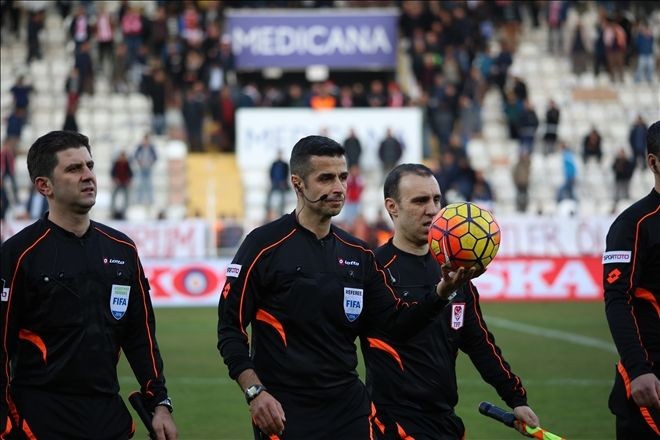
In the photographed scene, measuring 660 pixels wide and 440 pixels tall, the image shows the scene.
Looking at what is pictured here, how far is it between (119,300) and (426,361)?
188cm

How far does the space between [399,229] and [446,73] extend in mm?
26823

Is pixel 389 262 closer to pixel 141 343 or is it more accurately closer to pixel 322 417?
pixel 322 417

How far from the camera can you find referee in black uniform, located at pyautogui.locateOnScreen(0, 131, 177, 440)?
19.9 ft

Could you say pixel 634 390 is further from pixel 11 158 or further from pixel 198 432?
pixel 11 158

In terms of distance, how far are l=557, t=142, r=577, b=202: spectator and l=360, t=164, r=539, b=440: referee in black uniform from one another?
23.6 m

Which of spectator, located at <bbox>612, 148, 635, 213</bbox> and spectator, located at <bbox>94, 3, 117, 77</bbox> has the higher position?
spectator, located at <bbox>94, 3, 117, 77</bbox>

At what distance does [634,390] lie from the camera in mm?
6359

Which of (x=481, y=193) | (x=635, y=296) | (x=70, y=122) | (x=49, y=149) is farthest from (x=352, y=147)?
(x=49, y=149)

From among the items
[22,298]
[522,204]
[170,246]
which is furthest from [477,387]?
[522,204]

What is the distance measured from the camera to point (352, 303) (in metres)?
6.73

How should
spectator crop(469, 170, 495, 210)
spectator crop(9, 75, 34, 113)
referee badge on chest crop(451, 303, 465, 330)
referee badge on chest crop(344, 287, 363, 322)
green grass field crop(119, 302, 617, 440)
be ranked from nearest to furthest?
referee badge on chest crop(344, 287, 363, 322) → referee badge on chest crop(451, 303, 465, 330) → green grass field crop(119, 302, 617, 440) → spectator crop(469, 170, 495, 210) → spectator crop(9, 75, 34, 113)

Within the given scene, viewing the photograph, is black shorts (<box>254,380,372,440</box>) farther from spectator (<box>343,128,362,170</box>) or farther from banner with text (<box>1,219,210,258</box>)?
spectator (<box>343,128,362,170</box>)

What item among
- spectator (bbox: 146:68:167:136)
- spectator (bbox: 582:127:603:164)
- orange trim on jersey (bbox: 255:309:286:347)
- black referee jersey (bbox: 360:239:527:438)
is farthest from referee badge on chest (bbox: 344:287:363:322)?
spectator (bbox: 582:127:603:164)

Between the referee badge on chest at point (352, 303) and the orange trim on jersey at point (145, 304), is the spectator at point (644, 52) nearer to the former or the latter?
the referee badge on chest at point (352, 303)
